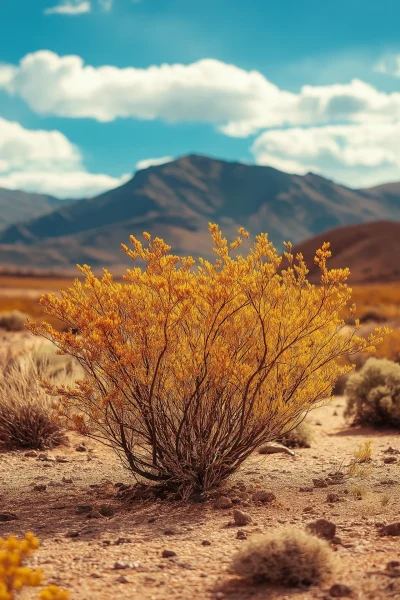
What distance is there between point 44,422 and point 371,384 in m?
5.56

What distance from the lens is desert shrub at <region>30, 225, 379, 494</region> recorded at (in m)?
6.68

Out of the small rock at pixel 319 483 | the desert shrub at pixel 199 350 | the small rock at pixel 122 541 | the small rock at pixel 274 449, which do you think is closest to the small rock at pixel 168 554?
the small rock at pixel 122 541

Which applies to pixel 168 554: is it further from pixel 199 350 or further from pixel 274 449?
pixel 274 449

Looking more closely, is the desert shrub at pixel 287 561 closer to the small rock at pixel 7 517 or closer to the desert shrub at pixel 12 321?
the small rock at pixel 7 517

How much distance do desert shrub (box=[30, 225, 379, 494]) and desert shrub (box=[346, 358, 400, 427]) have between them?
4.71 metres

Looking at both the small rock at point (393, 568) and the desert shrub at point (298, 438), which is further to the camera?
the desert shrub at point (298, 438)

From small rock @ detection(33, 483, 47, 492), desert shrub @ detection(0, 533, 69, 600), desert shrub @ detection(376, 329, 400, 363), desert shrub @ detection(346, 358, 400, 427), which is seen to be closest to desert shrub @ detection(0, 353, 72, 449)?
small rock @ detection(33, 483, 47, 492)

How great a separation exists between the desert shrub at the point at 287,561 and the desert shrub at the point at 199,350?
6.95ft

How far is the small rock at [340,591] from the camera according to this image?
14.6 ft

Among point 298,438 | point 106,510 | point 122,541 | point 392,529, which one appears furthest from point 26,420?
point 392,529

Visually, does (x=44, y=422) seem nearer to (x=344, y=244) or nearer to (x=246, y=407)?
(x=246, y=407)

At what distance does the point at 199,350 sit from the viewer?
6949 mm

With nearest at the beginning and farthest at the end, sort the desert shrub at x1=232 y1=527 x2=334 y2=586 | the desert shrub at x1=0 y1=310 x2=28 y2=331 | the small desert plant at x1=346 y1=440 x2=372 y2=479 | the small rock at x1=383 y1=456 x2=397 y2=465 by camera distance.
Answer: the desert shrub at x1=232 y1=527 x2=334 y2=586 → the small desert plant at x1=346 y1=440 x2=372 y2=479 → the small rock at x1=383 y1=456 x2=397 y2=465 → the desert shrub at x1=0 y1=310 x2=28 y2=331

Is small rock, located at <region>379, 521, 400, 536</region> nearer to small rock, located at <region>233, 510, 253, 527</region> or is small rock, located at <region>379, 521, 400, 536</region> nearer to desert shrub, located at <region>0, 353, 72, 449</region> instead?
small rock, located at <region>233, 510, 253, 527</region>
